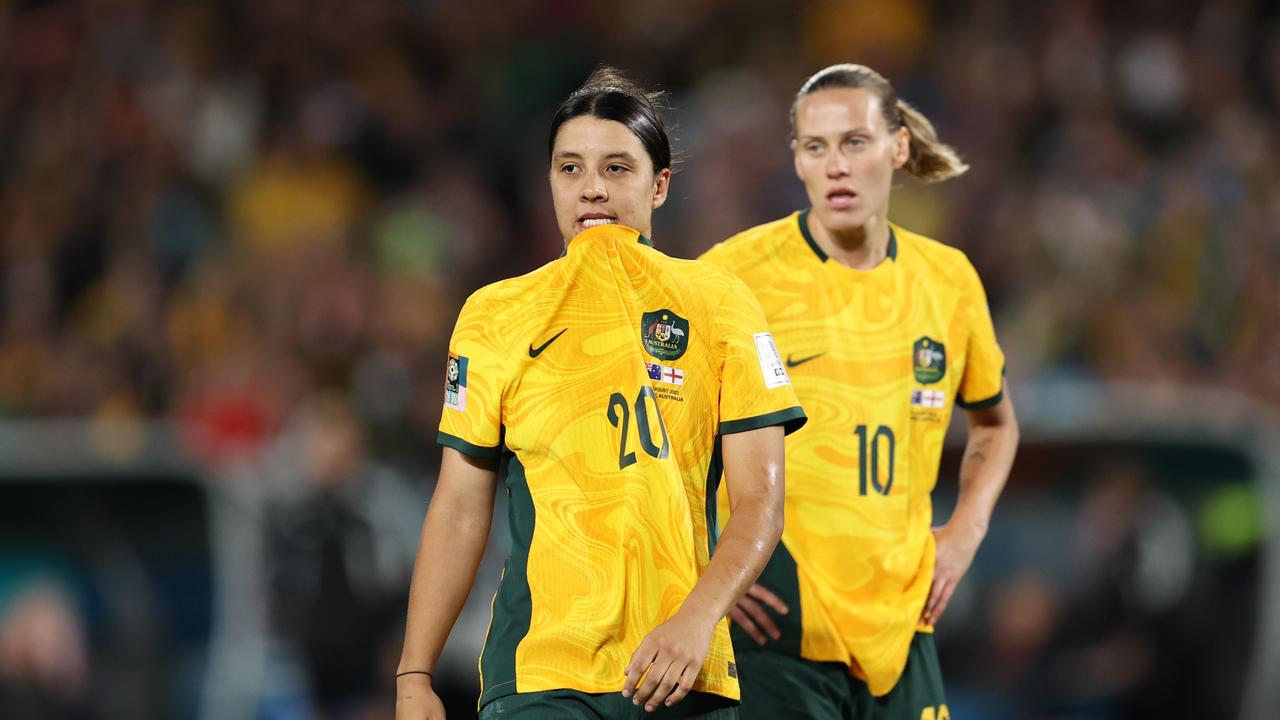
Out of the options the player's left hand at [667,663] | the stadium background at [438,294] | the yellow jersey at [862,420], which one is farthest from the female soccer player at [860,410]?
the stadium background at [438,294]

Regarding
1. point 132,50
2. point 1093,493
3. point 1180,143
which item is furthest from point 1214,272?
point 132,50

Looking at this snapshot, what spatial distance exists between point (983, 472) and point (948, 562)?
0.39 m

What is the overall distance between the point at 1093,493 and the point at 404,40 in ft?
20.6

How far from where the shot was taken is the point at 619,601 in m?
3.72

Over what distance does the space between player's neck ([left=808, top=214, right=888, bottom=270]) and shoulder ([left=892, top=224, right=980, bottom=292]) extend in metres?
0.12

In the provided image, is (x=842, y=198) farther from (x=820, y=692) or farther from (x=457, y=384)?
(x=457, y=384)

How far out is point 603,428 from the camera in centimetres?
381

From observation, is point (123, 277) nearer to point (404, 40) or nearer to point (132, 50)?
point (132, 50)

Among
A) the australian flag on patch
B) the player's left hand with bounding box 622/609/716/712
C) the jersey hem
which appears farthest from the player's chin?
the player's left hand with bounding box 622/609/716/712

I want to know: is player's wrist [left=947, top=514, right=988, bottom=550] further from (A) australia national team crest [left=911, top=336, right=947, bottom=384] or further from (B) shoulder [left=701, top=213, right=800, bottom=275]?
(B) shoulder [left=701, top=213, right=800, bottom=275]

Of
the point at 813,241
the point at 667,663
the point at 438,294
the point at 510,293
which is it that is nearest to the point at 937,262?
the point at 813,241

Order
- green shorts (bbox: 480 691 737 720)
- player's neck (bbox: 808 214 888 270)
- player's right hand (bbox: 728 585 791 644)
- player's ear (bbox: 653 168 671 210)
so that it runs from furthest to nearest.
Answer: player's neck (bbox: 808 214 888 270), player's right hand (bbox: 728 585 791 644), player's ear (bbox: 653 168 671 210), green shorts (bbox: 480 691 737 720)

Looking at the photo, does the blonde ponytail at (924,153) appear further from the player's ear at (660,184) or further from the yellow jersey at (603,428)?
the yellow jersey at (603,428)

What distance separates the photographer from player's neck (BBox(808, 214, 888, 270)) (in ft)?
16.9
